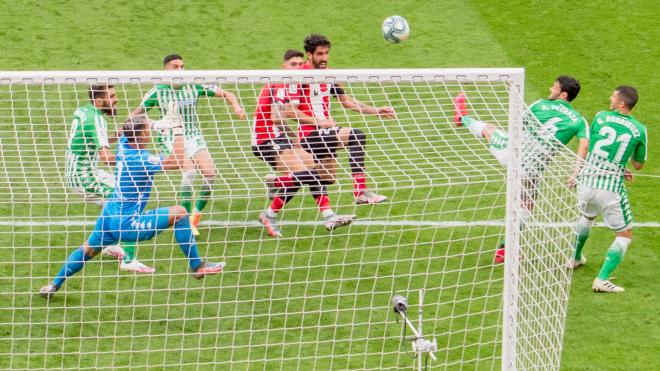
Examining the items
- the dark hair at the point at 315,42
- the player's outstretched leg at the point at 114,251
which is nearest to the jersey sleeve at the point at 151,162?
the player's outstretched leg at the point at 114,251

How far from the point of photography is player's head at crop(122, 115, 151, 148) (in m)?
11.3

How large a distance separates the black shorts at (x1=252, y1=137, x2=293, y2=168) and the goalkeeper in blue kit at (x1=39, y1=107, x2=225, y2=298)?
82 centimetres

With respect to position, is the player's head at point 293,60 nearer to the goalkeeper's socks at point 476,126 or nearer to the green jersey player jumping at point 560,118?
the green jersey player jumping at point 560,118

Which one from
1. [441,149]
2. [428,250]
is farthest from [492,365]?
[441,149]

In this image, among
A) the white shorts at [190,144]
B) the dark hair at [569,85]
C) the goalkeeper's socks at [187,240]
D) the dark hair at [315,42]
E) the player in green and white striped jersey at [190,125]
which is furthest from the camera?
the dark hair at [315,42]

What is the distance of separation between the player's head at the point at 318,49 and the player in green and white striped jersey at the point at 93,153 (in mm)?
2025

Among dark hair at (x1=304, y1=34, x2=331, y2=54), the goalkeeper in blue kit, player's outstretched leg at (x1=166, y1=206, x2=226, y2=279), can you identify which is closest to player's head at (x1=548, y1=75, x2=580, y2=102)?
dark hair at (x1=304, y1=34, x2=331, y2=54)

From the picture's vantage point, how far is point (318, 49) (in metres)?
12.8

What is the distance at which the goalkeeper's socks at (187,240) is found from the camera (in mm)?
11250

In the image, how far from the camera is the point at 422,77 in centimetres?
950

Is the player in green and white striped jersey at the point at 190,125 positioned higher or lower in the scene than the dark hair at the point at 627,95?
lower

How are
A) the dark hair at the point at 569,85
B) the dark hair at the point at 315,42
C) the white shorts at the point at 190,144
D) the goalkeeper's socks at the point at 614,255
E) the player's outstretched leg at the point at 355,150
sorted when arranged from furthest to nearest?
the dark hair at the point at 315,42, the white shorts at the point at 190,144, the dark hair at the point at 569,85, the player's outstretched leg at the point at 355,150, the goalkeeper's socks at the point at 614,255

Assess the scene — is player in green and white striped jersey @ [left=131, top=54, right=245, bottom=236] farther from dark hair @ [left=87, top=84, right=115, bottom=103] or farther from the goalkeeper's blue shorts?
the goalkeeper's blue shorts

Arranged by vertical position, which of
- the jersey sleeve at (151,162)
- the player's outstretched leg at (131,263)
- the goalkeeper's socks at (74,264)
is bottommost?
the player's outstretched leg at (131,263)
